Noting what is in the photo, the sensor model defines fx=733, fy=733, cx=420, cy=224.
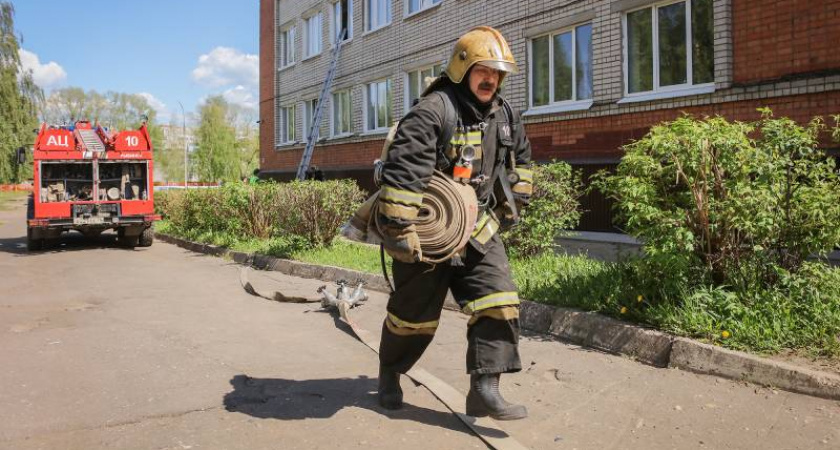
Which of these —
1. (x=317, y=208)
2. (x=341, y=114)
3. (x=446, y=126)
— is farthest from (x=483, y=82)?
(x=341, y=114)

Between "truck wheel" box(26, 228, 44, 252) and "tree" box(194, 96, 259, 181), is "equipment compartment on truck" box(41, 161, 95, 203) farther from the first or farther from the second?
"tree" box(194, 96, 259, 181)

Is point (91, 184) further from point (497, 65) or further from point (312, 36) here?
point (497, 65)

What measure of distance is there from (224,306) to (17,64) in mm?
43421

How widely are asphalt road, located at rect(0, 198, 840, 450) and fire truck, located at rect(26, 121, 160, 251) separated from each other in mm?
8087

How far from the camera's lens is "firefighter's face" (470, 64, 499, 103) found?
3.68 meters

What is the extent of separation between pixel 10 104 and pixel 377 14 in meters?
31.7

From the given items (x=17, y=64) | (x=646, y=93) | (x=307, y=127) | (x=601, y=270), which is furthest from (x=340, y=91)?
(x=17, y=64)

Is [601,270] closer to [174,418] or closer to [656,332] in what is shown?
[656,332]

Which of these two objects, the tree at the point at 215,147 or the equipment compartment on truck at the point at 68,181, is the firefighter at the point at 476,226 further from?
the tree at the point at 215,147

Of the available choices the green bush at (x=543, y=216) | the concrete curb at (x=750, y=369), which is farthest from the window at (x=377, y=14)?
the concrete curb at (x=750, y=369)

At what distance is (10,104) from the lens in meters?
43.0

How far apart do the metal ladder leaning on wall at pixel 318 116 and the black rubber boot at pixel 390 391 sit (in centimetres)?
1909

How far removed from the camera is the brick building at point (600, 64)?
9.73 meters

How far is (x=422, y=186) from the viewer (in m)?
3.51
